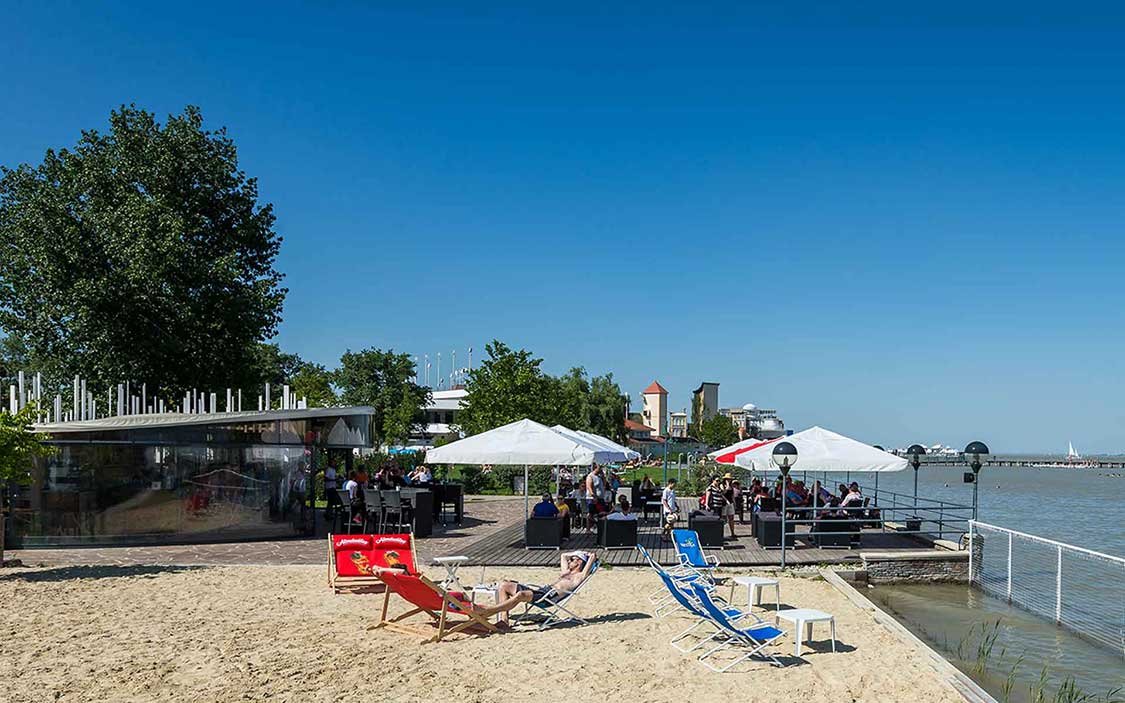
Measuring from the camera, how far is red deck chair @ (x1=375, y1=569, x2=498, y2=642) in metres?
8.60

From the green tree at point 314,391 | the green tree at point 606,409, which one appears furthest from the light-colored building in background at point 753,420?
the green tree at point 314,391

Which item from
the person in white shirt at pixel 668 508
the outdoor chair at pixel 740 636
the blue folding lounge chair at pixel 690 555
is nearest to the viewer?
the outdoor chair at pixel 740 636

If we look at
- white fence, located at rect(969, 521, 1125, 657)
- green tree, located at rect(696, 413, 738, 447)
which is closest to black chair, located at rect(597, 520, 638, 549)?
white fence, located at rect(969, 521, 1125, 657)

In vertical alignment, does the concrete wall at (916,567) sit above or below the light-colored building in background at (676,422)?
above

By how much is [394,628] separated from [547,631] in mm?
1537

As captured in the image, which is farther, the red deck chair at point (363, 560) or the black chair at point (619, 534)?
the black chair at point (619, 534)

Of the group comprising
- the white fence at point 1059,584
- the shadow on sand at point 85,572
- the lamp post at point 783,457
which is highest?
the lamp post at point 783,457

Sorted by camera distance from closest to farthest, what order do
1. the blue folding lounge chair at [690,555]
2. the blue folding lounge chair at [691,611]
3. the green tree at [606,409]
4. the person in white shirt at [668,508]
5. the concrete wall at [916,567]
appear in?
the blue folding lounge chair at [691,611], the blue folding lounge chair at [690,555], the concrete wall at [916,567], the person in white shirt at [668,508], the green tree at [606,409]

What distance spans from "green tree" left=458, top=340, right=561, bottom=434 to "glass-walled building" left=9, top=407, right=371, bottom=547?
17.7m

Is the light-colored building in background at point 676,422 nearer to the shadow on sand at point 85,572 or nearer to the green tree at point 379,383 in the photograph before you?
the green tree at point 379,383

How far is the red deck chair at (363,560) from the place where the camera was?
10995 millimetres

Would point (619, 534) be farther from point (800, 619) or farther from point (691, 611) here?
point (800, 619)

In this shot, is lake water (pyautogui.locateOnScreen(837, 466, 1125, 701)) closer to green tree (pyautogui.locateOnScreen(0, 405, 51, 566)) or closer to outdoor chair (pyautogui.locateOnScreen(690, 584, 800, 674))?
outdoor chair (pyautogui.locateOnScreen(690, 584, 800, 674))

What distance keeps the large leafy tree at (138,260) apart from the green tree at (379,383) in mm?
42938
